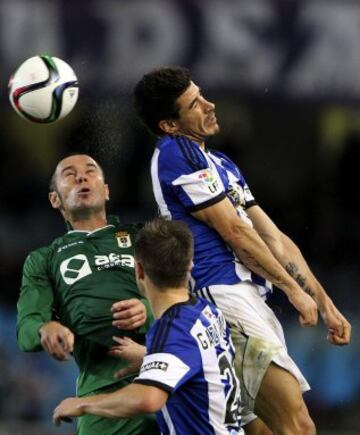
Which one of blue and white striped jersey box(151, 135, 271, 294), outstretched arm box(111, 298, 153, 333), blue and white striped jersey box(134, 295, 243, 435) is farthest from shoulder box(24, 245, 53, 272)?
blue and white striped jersey box(134, 295, 243, 435)

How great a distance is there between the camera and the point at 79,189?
7.12 meters

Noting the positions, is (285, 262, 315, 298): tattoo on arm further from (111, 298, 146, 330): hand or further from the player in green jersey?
(111, 298, 146, 330): hand

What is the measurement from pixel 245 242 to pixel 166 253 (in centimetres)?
98

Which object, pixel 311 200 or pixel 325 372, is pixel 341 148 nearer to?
pixel 311 200

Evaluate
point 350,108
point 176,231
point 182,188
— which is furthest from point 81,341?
point 350,108

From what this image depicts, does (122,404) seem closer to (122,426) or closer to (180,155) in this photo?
(122,426)

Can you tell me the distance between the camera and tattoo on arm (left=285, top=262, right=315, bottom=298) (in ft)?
22.9

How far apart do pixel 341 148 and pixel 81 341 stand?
798 centimetres

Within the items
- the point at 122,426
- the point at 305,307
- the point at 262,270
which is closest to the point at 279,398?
the point at 305,307

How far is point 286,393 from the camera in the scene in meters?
6.42

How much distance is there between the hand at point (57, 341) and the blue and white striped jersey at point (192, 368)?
2.40ft

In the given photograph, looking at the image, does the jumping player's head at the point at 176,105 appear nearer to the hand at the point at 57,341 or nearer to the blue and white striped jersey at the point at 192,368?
the hand at the point at 57,341

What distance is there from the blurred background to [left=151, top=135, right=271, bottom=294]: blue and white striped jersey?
5.63 m

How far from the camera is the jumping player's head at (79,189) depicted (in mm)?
7105
